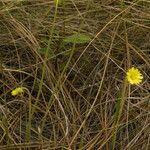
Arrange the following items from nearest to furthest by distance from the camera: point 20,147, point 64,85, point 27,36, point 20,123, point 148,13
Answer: point 20,147, point 20,123, point 64,85, point 27,36, point 148,13

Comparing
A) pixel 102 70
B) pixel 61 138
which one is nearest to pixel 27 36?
pixel 102 70

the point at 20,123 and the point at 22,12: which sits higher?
the point at 22,12

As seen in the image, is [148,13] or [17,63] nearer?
[17,63]

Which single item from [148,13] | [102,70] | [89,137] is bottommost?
[89,137]

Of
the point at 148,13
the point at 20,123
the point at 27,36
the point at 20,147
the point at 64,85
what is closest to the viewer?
the point at 20,147

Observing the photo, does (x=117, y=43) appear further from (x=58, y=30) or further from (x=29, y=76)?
(x=29, y=76)

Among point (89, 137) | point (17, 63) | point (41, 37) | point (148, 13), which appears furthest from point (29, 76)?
point (148, 13)

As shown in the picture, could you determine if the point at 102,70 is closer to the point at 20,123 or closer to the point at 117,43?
the point at 117,43
